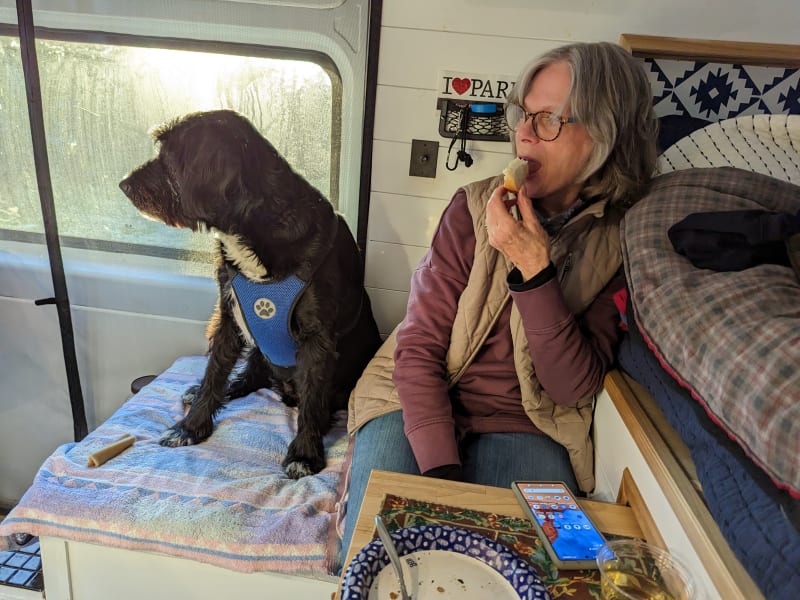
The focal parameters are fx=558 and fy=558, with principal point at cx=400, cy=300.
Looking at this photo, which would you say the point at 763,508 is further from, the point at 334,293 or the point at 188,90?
the point at 188,90

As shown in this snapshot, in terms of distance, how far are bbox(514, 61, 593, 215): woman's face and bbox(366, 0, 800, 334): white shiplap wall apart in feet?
1.47

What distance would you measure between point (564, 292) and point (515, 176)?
0.28 meters

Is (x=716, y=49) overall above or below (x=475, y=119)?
above

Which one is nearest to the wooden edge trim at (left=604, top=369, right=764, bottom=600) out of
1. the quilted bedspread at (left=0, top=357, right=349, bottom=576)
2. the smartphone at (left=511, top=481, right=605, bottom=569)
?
the smartphone at (left=511, top=481, right=605, bottom=569)

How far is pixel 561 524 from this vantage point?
81 centimetres

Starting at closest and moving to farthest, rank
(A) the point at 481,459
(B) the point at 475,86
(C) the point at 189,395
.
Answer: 1. (A) the point at 481,459
2. (B) the point at 475,86
3. (C) the point at 189,395

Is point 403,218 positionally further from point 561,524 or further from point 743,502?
Result: point 743,502

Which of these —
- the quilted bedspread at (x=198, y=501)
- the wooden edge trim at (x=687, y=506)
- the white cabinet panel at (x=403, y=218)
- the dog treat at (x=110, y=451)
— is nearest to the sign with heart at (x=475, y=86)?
the white cabinet panel at (x=403, y=218)

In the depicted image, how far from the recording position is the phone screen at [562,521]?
0.76m

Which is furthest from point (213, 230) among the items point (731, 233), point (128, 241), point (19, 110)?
point (731, 233)

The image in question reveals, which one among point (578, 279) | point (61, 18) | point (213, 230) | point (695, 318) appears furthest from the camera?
point (61, 18)

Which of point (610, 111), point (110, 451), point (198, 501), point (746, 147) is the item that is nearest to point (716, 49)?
point (746, 147)

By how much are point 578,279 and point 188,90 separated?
130 centimetres

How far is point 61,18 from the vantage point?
163 centimetres
